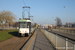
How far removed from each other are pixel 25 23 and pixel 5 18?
655 inches

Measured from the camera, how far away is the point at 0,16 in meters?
32.8

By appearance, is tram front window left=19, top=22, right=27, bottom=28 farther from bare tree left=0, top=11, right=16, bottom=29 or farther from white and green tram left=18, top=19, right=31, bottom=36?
bare tree left=0, top=11, right=16, bottom=29

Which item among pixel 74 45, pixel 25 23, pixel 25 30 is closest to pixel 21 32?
pixel 25 30

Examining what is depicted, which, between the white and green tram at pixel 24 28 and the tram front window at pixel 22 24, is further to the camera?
the tram front window at pixel 22 24

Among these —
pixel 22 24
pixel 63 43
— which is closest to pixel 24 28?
pixel 22 24

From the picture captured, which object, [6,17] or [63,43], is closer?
[63,43]

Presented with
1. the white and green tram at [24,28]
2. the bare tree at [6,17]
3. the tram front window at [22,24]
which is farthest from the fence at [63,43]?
the bare tree at [6,17]

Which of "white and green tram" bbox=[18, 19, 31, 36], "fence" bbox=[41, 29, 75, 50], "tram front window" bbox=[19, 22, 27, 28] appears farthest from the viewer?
"tram front window" bbox=[19, 22, 27, 28]

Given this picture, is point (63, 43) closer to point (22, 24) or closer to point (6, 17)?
point (22, 24)

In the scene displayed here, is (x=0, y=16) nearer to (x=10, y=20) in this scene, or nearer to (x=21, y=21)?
(x=10, y=20)

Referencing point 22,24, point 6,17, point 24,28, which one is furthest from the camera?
point 6,17

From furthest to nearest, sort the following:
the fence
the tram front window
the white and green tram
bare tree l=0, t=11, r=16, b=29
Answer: bare tree l=0, t=11, r=16, b=29, the tram front window, the white and green tram, the fence

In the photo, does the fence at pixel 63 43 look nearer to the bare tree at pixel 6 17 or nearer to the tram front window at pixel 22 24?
the tram front window at pixel 22 24

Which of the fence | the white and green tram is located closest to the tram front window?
the white and green tram
